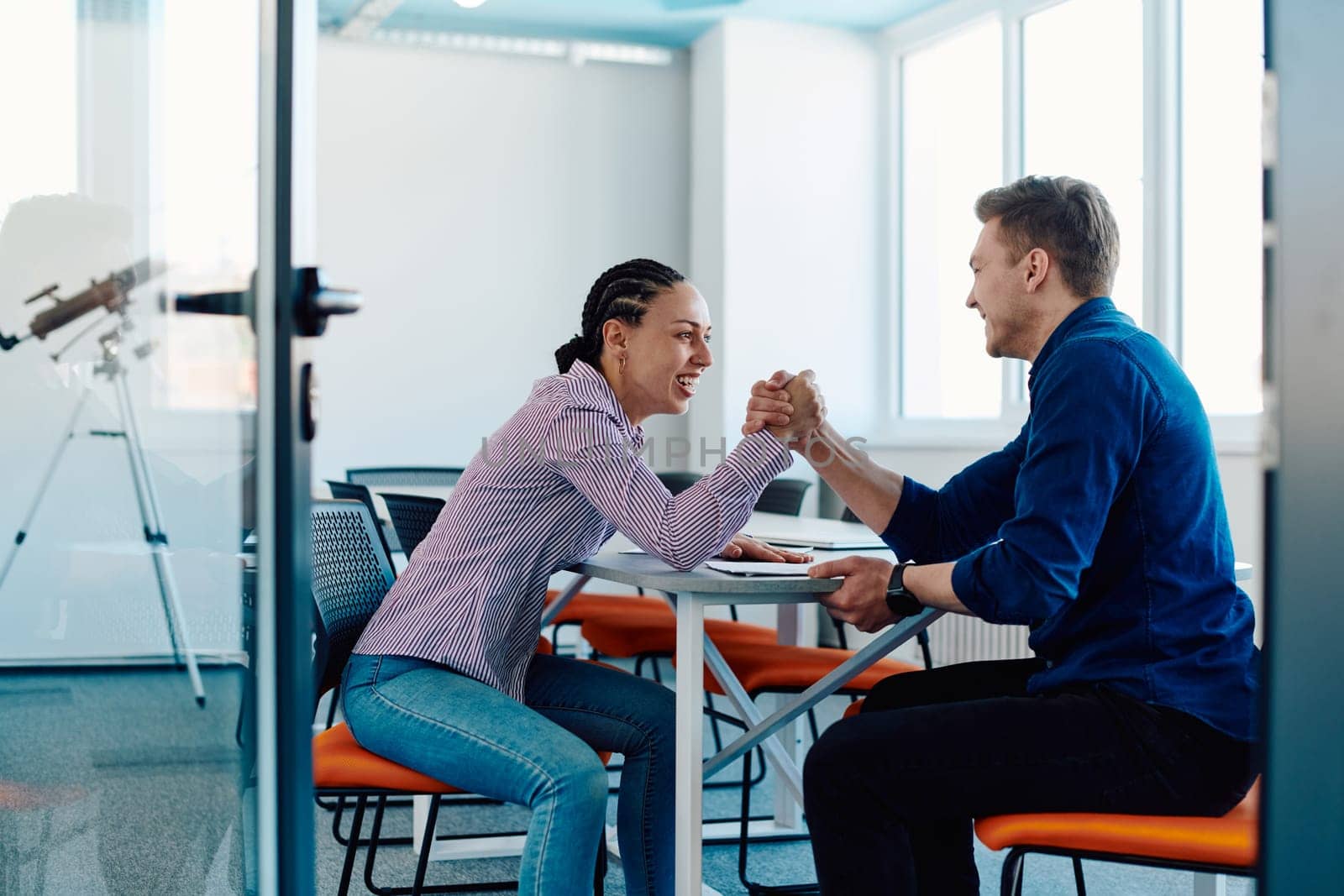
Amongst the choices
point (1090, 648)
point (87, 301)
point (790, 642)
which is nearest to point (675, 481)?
point (790, 642)

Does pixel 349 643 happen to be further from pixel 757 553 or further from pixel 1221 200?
pixel 1221 200

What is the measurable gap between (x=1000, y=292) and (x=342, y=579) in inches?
46.9

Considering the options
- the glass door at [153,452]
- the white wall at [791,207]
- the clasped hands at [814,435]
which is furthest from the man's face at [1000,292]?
the white wall at [791,207]

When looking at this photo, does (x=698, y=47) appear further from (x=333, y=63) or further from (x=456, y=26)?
(x=333, y=63)

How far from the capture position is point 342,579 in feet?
7.31

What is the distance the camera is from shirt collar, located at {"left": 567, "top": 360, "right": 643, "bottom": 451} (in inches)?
83.7

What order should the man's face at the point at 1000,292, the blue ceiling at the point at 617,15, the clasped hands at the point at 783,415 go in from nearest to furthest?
the man's face at the point at 1000,292, the clasped hands at the point at 783,415, the blue ceiling at the point at 617,15

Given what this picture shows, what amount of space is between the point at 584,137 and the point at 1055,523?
17.3ft

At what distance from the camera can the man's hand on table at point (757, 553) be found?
2195 mm

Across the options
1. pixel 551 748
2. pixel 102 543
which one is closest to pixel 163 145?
pixel 102 543

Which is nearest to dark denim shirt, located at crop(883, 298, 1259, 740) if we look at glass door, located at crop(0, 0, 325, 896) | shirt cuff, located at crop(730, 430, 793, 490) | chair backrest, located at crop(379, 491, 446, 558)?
shirt cuff, located at crop(730, 430, 793, 490)

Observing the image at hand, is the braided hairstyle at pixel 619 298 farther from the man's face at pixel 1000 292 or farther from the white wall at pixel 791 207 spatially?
the white wall at pixel 791 207

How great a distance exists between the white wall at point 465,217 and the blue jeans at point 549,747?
4228 mm

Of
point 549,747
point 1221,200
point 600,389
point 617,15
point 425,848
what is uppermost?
point 617,15
